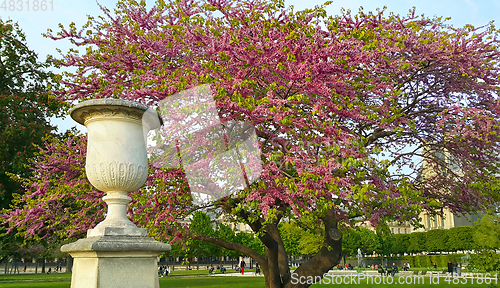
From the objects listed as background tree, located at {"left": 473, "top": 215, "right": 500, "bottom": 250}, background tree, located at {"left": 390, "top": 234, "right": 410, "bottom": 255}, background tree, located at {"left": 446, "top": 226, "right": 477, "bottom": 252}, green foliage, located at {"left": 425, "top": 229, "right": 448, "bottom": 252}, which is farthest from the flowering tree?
background tree, located at {"left": 390, "top": 234, "right": 410, "bottom": 255}

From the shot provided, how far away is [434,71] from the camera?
1124cm

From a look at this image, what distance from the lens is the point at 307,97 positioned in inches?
341

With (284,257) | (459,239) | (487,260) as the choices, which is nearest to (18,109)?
(284,257)

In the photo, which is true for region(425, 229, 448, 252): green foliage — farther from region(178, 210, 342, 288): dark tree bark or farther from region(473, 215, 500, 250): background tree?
region(178, 210, 342, 288): dark tree bark

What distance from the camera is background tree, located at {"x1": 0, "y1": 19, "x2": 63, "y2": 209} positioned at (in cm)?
1452

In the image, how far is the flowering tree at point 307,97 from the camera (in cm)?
816

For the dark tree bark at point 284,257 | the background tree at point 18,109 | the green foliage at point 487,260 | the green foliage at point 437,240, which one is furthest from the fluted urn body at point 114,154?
the green foliage at point 437,240

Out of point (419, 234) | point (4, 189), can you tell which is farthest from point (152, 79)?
point (419, 234)

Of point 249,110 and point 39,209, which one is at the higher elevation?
point 249,110

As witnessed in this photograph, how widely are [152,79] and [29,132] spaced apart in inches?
332

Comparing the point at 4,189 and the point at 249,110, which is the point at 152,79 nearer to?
the point at 249,110

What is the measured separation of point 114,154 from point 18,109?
12.9 meters

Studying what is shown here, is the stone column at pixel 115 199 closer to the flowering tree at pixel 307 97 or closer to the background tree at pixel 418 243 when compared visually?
the flowering tree at pixel 307 97

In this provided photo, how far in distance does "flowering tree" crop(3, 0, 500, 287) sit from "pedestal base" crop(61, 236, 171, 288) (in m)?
3.02
